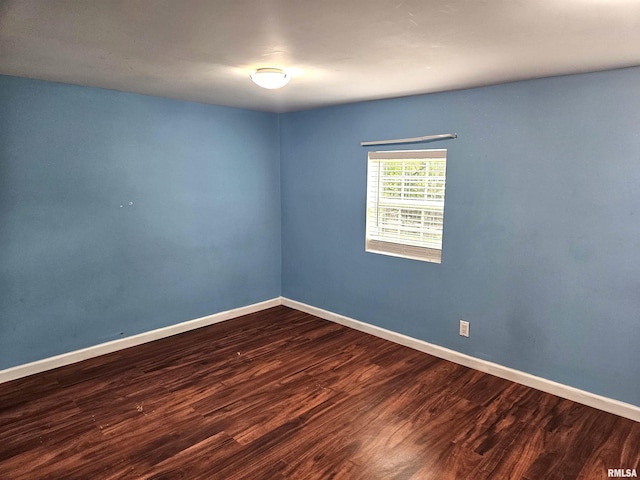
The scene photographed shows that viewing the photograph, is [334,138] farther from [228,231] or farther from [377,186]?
[228,231]

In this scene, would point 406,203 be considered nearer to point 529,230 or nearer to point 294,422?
point 529,230

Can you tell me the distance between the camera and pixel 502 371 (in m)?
3.16

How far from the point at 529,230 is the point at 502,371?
111 centimetres

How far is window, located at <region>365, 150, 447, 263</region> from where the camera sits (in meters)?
3.48

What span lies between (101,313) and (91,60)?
2.06m

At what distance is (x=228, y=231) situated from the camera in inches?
171

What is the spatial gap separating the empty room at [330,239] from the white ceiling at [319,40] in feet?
0.06

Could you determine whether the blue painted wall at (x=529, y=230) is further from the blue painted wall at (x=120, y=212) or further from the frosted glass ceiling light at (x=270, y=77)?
the frosted glass ceiling light at (x=270, y=77)

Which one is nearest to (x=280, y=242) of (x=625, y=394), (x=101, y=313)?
(x=101, y=313)

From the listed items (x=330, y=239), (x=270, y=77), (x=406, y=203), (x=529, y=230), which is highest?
(x=270, y=77)

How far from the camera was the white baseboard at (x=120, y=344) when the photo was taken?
3123mm

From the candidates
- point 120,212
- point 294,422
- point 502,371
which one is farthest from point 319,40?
point 502,371

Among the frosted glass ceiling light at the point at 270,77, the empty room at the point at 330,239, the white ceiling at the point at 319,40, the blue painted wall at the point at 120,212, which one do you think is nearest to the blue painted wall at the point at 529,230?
the empty room at the point at 330,239

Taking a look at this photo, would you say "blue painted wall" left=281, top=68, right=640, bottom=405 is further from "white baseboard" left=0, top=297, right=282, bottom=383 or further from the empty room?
"white baseboard" left=0, top=297, right=282, bottom=383
